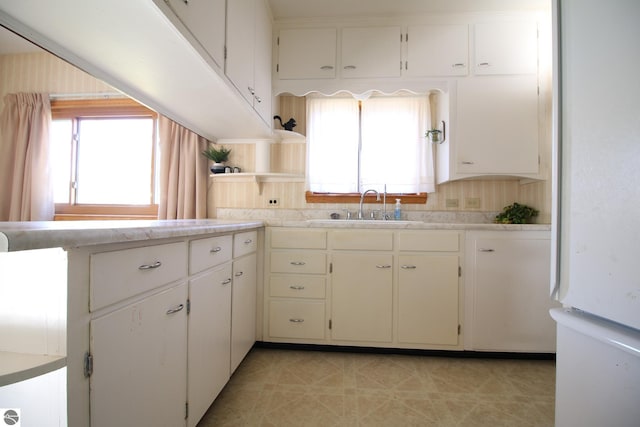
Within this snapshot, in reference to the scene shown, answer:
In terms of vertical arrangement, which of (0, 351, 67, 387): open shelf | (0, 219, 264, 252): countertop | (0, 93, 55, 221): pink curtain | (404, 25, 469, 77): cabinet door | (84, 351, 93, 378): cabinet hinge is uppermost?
(404, 25, 469, 77): cabinet door

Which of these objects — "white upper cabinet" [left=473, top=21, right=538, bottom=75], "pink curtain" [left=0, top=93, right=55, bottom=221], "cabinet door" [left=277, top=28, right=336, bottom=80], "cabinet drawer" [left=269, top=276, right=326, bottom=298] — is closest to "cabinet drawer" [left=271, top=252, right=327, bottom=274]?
"cabinet drawer" [left=269, top=276, right=326, bottom=298]

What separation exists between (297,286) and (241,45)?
5.26 ft

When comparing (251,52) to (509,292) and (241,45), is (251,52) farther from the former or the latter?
(509,292)

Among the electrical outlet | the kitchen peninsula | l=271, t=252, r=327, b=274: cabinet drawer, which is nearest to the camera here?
the kitchen peninsula

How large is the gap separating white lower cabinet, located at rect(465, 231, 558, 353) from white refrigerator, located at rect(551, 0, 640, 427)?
4.18ft

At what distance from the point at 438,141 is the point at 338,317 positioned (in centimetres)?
171

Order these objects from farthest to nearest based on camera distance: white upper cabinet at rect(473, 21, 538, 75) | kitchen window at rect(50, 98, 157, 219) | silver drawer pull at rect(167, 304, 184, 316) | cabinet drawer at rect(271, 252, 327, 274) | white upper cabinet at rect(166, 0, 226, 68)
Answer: kitchen window at rect(50, 98, 157, 219)
white upper cabinet at rect(473, 21, 538, 75)
cabinet drawer at rect(271, 252, 327, 274)
white upper cabinet at rect(166, 0, 226, 68)
silver drawer pull at rect(167, 304, 184, 316)

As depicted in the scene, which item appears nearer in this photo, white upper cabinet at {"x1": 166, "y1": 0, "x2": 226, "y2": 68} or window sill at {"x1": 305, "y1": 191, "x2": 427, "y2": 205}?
white upper cabinet at {"x1": 166, "y1": 0, "x2": 226, "y2": 68}

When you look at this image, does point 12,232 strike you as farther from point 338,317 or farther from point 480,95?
point 480,95

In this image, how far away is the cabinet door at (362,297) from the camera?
5.82ft

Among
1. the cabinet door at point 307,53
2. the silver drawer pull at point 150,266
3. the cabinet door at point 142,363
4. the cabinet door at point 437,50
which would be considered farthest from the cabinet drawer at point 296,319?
the cabinet door at point 437,50

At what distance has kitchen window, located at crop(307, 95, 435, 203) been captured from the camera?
2301 mm

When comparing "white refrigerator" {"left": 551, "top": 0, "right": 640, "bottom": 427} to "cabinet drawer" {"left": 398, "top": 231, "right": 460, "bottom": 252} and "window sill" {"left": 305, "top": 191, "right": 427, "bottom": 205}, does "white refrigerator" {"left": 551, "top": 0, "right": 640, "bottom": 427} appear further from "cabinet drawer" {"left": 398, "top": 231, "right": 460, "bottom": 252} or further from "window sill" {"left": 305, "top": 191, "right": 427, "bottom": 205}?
"window sill" {"left": 305, "top": 191, "right": 427, "bottom": 205}

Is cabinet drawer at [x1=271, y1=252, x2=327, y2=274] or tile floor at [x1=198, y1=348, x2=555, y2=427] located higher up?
cabinet drawer at [x1=271, y1=252, x2=327, y2=274]
